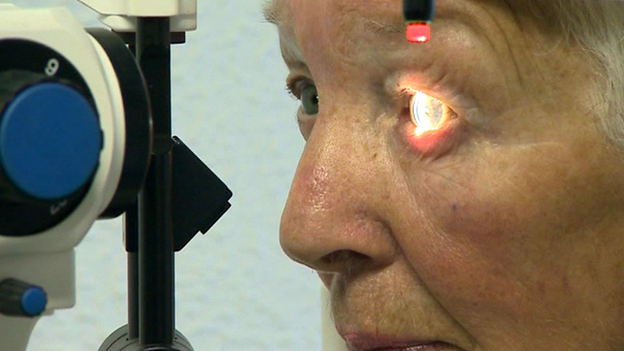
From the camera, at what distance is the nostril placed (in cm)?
85

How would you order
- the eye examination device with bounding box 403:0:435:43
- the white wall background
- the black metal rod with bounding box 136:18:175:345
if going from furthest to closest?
the white wall background < the black metal rod with bounding box 136:18:175:345 < the eye examination device with bounding box 403:0:435:43

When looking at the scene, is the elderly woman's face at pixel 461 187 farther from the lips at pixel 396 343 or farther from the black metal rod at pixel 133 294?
the black metal rod at pixel 133 294

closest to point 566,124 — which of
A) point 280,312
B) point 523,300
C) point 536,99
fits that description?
point 536,99

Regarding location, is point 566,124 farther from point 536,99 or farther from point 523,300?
point 523,300

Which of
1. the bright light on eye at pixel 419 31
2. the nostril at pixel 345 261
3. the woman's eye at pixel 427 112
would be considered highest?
the bright light on eye at pixel 419 31

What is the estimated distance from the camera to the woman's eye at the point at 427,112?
83cm

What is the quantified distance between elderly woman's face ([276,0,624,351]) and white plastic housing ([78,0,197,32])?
14 cm

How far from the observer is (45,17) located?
0.53 metres

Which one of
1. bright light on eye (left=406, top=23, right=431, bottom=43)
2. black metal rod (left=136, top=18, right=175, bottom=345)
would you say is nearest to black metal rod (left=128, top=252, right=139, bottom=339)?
black metal rod (left=136, top=18, right=175, bottom=345)

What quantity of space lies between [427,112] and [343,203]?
10 centimetres

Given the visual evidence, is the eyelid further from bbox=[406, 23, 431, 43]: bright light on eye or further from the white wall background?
the white wall background

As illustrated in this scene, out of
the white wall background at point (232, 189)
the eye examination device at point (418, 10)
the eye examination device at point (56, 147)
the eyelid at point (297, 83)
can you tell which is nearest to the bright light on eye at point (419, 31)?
the eye examination device at point (418, 10)

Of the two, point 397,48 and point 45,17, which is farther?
point 397,48

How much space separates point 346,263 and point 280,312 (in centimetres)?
87
